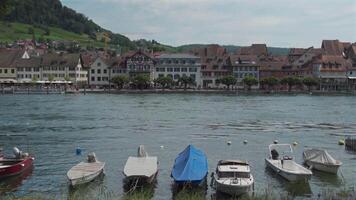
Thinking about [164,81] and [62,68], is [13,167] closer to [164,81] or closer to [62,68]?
[164,81]

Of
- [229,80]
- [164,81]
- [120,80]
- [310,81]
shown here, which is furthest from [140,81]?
[310,81]

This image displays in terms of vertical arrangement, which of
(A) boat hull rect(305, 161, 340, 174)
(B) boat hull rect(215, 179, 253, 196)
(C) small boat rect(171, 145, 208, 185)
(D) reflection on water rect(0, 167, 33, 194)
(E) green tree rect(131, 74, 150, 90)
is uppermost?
(E) green tree rect(131, 74, 150, 90)

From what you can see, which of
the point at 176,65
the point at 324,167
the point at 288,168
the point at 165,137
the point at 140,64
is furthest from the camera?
the point at 140,64

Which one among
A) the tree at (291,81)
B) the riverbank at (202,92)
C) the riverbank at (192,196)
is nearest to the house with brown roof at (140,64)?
the riverbank at (202,92)

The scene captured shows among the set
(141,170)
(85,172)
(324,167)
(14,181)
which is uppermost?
(141,170)

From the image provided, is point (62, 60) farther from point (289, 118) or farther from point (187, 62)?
point (289, 118)

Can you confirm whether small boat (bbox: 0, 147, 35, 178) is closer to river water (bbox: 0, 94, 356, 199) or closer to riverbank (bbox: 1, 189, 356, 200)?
river water (bbox: 0, 94, 356, 199)

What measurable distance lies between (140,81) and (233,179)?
152m

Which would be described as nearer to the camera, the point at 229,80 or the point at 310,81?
the point at 310,81

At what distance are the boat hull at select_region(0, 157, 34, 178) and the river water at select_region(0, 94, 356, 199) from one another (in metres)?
0.70

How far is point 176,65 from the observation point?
638 ft

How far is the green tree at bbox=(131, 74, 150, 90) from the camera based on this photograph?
183500 mm

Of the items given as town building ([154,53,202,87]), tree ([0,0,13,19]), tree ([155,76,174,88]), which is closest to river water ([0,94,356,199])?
tree ([0,0,13,19])

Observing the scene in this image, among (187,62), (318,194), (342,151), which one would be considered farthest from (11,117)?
(187,62)
